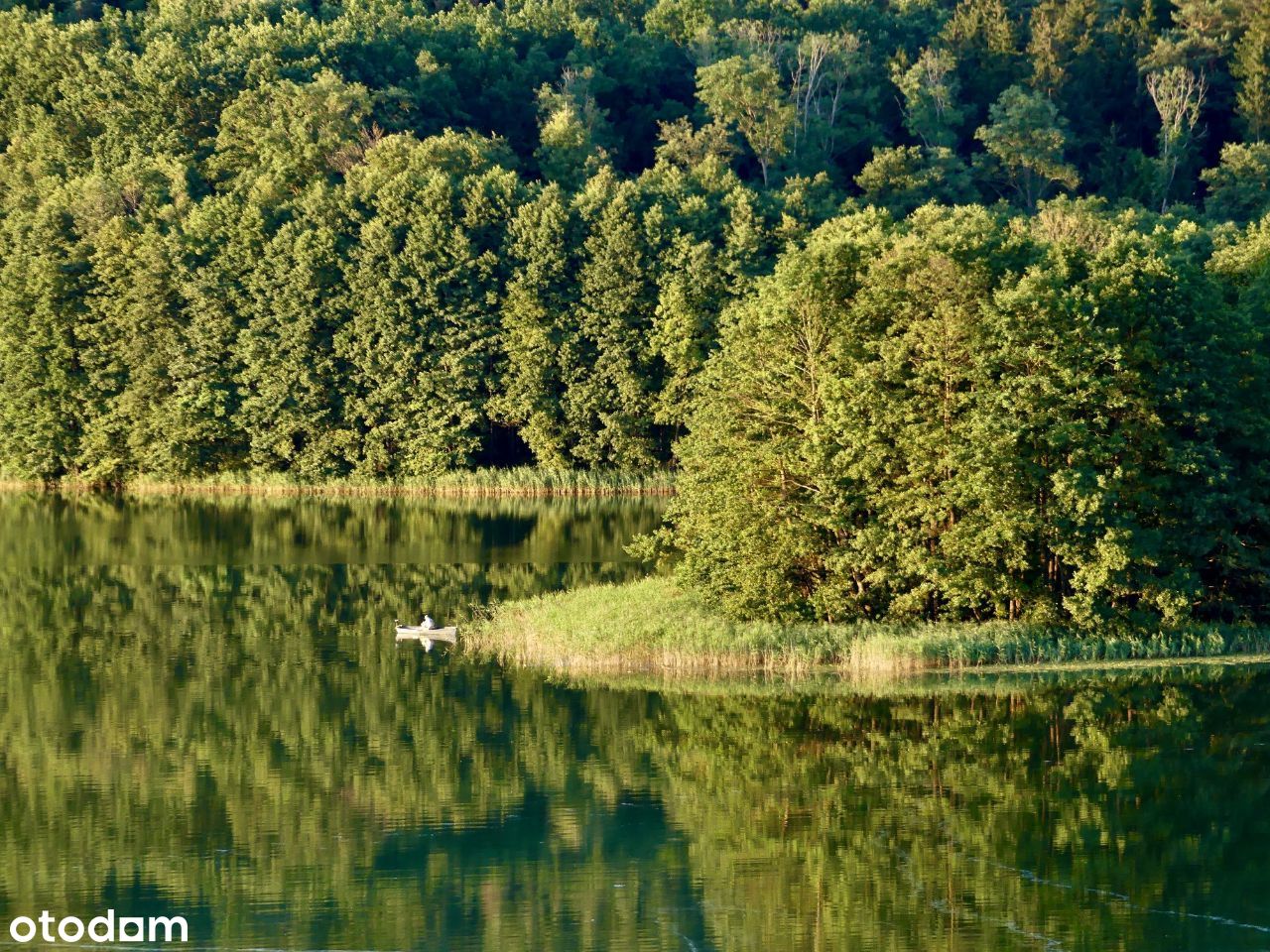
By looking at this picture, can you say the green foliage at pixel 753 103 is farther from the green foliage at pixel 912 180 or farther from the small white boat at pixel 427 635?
the small white boat at pixel 427 635

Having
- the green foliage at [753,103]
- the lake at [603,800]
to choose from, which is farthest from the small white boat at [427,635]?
the green foliage at [753,103]

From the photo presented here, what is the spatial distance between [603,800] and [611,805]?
0.32m

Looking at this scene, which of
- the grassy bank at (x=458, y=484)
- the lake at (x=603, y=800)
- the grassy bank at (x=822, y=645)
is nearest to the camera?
the lake at (x=603, y=800)

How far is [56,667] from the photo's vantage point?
36.7m

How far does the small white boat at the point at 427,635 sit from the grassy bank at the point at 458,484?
37.8 m

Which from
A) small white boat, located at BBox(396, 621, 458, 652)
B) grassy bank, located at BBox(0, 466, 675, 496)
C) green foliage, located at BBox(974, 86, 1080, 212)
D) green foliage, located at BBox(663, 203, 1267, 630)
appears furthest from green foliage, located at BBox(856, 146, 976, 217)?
small white boat, located at BBox(396, 621, 458, 652)

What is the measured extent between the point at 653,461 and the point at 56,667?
47728mm

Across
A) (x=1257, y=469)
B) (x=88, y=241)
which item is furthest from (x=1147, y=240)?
(x=88, y=241)

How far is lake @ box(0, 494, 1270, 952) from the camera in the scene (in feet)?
70.8

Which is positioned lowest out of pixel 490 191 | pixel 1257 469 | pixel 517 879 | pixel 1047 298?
pixel 517 879

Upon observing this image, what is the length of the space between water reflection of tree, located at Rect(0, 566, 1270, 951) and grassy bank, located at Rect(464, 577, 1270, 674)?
4.78ft

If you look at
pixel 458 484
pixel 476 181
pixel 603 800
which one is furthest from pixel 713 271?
pixel 603 800

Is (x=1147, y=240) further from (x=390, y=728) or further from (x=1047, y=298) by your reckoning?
(x=390, y=728)

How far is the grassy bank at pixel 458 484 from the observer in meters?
79.1
